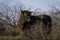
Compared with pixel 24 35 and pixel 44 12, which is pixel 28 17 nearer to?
pixel 44 12

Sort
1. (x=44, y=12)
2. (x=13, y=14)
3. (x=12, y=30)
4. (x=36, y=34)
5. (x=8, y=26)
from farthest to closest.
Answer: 1. (x=13, y=14)
2. (x=8, y=26)
3. (x=12, y=30)
4. (x=44, y=12)
5. (x=36, y=34)

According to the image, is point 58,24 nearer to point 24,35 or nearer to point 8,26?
point 24,35

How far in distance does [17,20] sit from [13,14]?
1.33 meters

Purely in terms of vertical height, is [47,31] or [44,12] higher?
[44,12]

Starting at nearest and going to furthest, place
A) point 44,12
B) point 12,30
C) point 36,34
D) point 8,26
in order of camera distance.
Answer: point 36,34 < point 44,12 < point 12,30 < point 8,26

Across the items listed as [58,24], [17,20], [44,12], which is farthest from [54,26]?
[17,20]

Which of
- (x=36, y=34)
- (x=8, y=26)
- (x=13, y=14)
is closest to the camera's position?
(x=36, y=34)

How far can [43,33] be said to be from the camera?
1250cm

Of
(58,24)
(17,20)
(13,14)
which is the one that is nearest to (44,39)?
(58,24)

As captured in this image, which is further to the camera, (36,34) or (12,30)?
(12,30)

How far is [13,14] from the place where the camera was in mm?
20312

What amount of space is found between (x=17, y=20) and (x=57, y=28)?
7124 mm

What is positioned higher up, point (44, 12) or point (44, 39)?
point (44, 12)

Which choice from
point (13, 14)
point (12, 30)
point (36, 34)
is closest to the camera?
point (36, 34)
